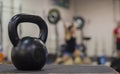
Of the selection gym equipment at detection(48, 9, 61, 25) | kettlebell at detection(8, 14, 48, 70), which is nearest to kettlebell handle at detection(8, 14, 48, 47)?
kettlebell at detection(8, 14, 48, 70)

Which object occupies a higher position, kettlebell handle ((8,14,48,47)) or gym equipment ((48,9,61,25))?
gym equipment ((48,9,61,25))

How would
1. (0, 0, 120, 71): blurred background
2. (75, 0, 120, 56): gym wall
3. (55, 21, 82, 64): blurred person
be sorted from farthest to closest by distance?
1. (75, 0, 120, 56): gym wall
2. (0, 0, 120, 71): blurred background
3. (55, 21, 82, 64): blurred person

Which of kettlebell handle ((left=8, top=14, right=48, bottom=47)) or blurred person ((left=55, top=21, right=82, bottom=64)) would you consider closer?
kettlebell handle ((left=8, top=14, right=48, bottom=47))

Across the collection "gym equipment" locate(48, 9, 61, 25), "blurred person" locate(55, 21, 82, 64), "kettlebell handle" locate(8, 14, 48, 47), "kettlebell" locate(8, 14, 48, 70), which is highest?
"gym equipment" locate(48, 9, 61, 25)

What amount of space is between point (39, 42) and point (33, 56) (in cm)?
7

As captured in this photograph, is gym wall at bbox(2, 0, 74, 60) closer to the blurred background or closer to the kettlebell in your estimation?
the blurred background

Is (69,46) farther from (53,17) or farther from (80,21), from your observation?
(80,21)

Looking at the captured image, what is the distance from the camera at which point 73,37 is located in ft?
22.6

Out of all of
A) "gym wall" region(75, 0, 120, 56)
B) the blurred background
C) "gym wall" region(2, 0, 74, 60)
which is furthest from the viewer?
"gym wall" region(75, 0, 120, 56)

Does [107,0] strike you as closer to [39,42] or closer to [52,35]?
[52,35]

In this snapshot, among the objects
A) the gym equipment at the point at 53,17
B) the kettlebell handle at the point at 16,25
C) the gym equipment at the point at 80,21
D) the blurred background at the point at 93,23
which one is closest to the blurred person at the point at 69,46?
the gym equipment at the point at 53,17

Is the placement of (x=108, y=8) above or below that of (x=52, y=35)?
above

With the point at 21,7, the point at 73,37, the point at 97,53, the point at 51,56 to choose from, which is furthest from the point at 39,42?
the point at 97,53

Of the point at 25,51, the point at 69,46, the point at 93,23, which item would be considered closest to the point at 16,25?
the point at 25,51
